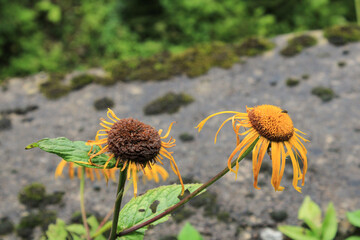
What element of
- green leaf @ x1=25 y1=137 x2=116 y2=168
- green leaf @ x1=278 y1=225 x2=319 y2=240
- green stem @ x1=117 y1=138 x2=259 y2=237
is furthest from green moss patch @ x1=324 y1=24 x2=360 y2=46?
green leaf @ x1=25 y1=137 x2=116 y2=168

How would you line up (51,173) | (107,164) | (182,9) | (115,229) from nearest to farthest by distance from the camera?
(107,164) → (115,229) → (51,173) → (182,9)

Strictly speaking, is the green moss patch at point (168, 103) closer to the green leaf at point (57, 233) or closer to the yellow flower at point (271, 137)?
the green leaf at point (57, 233)

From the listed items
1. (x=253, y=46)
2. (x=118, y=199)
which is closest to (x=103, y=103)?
(x=253, y=46)

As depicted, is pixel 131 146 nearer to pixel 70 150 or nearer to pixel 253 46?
pixel 70 150

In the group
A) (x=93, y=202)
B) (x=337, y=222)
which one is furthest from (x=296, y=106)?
(x=93, y=202)

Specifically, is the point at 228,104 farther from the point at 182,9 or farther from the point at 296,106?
the point at 182,9

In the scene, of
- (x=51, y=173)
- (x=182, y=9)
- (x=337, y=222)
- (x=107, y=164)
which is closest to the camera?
(x=107, y=164)

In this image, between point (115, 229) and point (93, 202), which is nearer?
point (115, 229)

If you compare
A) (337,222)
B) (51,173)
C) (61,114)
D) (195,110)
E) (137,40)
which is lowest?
(337,222)
